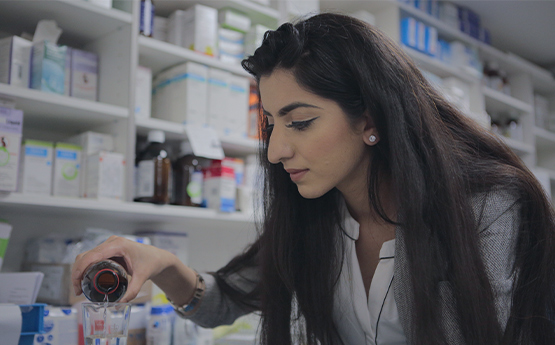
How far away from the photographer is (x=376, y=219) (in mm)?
1186

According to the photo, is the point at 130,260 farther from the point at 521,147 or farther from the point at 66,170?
the point at 521,147

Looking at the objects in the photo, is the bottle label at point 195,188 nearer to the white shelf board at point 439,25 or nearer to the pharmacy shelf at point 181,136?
the pharmacy shelf at point 181,136

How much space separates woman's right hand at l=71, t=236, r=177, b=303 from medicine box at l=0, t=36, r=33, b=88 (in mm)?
698

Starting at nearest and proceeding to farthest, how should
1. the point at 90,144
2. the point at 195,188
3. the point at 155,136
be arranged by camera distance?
1. the point at 90,144
2. the point at 155,136
3. the point at 195,188

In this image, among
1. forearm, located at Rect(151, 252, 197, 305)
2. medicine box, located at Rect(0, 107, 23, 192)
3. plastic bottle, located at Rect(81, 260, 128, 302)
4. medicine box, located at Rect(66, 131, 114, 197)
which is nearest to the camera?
plastic bottle, located at Rect(81, 260, 128, 302)

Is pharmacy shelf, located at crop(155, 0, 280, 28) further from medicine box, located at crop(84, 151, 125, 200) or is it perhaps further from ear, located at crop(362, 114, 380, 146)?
ear, located at crop(362, 114, 380, 146)

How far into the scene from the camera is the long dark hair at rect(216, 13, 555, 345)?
93 cm

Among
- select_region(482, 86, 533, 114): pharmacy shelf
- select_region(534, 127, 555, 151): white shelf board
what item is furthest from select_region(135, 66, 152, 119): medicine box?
select_region(534, 127, 555, 151): white shelf board

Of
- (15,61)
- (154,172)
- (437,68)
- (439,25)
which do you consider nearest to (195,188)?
(154,172)

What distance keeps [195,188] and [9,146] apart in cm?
61

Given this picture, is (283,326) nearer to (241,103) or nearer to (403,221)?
(403,221)

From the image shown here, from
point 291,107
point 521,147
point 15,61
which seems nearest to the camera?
point 291,107

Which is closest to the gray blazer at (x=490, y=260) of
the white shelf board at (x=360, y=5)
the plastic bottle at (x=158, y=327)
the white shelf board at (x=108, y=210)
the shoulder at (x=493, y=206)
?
the shoulder at (x=493, y=206)

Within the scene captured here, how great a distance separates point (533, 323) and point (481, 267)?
152mm
